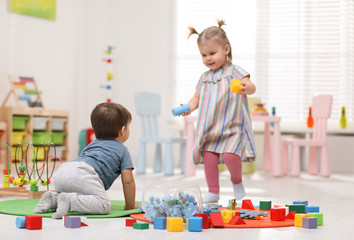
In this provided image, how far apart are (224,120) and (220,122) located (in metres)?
0.02

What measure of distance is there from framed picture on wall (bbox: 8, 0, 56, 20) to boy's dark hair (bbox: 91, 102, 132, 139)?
377 centimetres

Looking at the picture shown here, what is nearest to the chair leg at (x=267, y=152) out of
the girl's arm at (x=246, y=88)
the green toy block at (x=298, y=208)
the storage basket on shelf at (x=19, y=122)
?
the storage basket on shelf at (x=19, y=122)

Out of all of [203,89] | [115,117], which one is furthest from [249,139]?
[115,117]

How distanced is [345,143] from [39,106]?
3186 mm

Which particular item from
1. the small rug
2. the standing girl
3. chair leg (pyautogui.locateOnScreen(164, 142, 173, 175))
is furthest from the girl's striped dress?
chair leg (pyautogui.locateOnScreen(164, 142, 173, 175))

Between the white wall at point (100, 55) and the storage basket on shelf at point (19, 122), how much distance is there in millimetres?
795

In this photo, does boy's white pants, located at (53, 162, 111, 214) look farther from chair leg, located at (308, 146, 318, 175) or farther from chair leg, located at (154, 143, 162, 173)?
chair leg, located at (308, 146, 318, 175)

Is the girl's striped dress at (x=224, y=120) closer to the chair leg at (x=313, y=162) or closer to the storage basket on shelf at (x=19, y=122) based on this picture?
the chair leg at (x=313, y=162)

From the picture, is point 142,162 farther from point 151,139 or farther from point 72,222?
point 72,222

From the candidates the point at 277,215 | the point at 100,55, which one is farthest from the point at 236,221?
the point at 100,55

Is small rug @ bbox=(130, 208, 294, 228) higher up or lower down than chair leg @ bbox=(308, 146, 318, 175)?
higher up

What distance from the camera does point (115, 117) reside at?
225 centimetres

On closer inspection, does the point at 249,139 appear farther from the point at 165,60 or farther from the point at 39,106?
the point at 165,60

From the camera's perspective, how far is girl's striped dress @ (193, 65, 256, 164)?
2707 millimetres
